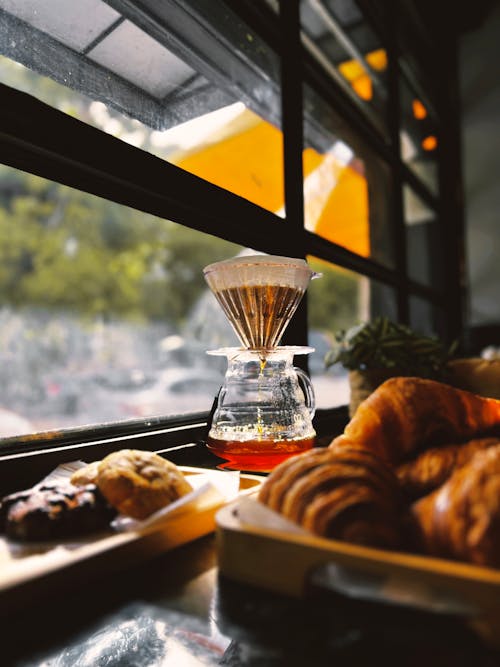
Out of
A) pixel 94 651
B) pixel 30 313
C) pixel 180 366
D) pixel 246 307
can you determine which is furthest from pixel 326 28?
pixel 30 313

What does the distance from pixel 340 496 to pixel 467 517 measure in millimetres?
87

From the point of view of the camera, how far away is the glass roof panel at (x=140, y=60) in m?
0.83

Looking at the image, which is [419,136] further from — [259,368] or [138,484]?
[138,484]

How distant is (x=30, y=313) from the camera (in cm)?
806

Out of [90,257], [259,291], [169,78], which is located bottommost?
[259,291]

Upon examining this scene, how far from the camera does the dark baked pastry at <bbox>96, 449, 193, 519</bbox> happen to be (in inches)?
19.1

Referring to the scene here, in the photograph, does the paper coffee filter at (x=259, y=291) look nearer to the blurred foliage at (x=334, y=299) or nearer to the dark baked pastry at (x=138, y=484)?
the dark baked pastry at (x=138, y=484)

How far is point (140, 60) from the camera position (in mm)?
890

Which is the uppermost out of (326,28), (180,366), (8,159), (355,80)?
(326,28)

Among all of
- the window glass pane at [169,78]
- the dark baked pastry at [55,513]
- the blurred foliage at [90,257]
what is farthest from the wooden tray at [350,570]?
the blurred foliage at [90,257]

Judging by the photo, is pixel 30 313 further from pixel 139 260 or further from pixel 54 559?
pixel 54 559

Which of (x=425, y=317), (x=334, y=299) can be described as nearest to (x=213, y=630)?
(x=425, y=317)

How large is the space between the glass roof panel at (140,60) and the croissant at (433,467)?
771 mm

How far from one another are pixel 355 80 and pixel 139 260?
22.5ft
